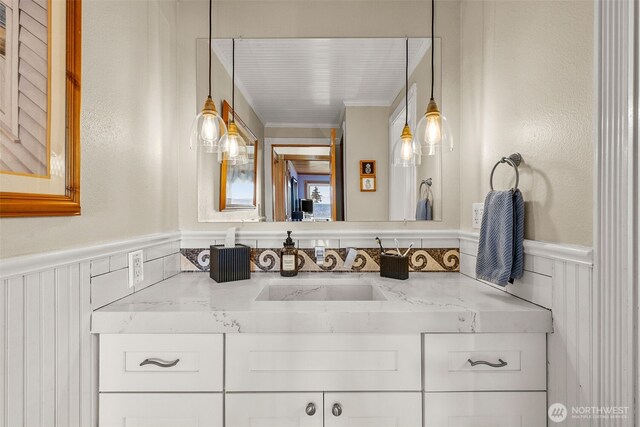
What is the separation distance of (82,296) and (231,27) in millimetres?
1362

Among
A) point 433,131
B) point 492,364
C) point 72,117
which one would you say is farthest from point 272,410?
point 433,131

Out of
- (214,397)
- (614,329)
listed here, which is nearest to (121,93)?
(214,397)

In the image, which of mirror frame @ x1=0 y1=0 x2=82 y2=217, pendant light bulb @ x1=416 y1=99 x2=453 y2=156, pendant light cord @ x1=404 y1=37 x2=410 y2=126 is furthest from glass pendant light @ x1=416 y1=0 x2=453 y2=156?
mirror frame @ x1=0 y1=0 x2=82 y2=217

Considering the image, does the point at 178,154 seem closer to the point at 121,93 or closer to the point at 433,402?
the point at 121,93

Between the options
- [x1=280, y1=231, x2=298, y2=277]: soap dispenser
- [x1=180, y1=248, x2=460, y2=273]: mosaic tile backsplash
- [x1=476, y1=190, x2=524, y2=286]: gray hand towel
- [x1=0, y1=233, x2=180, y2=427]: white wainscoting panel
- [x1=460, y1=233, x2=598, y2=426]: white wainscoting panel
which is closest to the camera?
[x1=0, y1=233, x2=180, y2=427]: white wainscoting panel

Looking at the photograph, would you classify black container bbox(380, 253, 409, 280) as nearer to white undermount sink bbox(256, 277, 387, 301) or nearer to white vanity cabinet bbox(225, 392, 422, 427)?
white undermount sink bbox(256, 277, 387, 301)

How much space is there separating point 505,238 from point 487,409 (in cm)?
53

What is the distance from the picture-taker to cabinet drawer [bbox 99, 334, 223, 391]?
0.95 meters

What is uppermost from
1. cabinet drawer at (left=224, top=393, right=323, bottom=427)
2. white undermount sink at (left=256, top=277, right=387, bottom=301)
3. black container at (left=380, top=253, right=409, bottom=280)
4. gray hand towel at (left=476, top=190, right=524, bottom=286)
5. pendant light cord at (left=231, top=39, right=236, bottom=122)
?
pendant light cord at (left=231, top=39, right=236, bottom=122)

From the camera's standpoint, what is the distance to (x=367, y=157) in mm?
1590

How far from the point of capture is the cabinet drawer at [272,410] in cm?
95

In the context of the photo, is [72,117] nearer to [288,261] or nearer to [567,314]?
[288,261]

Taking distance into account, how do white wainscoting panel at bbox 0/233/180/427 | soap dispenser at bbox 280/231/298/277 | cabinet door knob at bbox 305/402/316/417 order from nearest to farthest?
white wainscoting panel at bbox 0/233/180/427 < cabinet door knob at bbox 305/402/316/417 < soap dispenser at bbox 280/231/298/277

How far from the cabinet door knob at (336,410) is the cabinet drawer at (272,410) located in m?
0.04
